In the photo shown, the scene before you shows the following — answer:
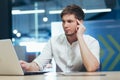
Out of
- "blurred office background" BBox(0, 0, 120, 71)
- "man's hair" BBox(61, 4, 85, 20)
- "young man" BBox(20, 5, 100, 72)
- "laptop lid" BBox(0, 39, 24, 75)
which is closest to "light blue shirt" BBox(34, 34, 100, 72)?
"young man" BBox(20, 5, 100, 72)

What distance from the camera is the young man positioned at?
2.38m

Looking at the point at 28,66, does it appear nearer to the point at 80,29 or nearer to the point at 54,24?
the point at 80,29

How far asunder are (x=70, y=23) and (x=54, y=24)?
1.42 meters

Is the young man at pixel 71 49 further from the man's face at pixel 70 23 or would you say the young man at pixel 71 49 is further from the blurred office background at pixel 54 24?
the blurred office background at pixel 54 24

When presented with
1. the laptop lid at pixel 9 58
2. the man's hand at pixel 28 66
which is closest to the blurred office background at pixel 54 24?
the man's hand at pixel 28 66

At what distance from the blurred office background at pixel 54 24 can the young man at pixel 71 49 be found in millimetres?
1207

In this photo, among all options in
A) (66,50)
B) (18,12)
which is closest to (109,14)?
(18,12)

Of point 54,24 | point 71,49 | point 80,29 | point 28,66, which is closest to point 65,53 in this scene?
point 71,49

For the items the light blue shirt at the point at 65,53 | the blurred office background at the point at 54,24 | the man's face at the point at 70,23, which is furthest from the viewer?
the blurred office background at the point at 54,24

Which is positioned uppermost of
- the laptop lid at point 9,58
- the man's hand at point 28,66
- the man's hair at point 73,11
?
the man's hair at point 73,11

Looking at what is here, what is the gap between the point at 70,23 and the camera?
2631mm

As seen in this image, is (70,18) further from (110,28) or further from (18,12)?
(18,12)

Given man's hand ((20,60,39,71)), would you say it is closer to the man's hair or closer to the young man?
the young man

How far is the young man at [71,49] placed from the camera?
238 centimetres
